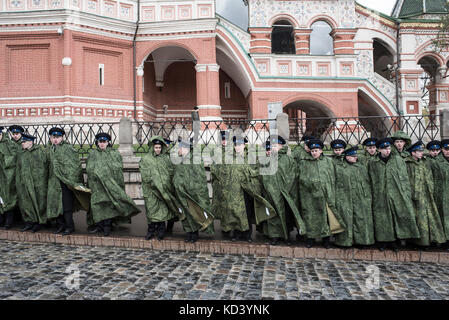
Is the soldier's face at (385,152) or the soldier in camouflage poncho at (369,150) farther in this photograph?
the soldier in camouflage poncho at (369,150)

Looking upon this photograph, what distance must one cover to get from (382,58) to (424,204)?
2219cm

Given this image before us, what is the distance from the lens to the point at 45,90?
46.9 ft

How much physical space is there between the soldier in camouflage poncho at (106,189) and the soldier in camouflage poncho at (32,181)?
0.97m

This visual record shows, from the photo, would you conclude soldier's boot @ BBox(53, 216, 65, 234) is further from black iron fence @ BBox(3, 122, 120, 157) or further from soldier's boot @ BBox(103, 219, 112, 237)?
black iron fence @ BBox(3, 122, 120, 157)

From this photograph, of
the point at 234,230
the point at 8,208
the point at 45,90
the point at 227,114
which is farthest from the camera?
the point at 227,114

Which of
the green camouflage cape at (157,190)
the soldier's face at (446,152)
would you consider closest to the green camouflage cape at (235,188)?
the green camouflage cape at (157,190)

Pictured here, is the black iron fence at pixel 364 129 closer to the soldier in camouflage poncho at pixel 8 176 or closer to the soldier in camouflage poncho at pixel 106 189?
the soldier in camouflage poncho at pixel 106 189

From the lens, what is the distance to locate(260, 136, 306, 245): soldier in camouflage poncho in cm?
529

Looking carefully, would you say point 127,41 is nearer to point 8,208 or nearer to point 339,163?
point 8,208

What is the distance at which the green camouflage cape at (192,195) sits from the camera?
537cm

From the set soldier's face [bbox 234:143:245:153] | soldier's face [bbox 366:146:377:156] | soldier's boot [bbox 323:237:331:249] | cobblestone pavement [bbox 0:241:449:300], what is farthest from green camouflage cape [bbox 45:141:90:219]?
soldier's face [bbox 366:146:377:156]

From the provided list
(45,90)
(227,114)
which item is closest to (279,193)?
(45,90)

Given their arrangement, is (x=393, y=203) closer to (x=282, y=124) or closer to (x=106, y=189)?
(x=282, y=124)

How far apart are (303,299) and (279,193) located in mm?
2018
